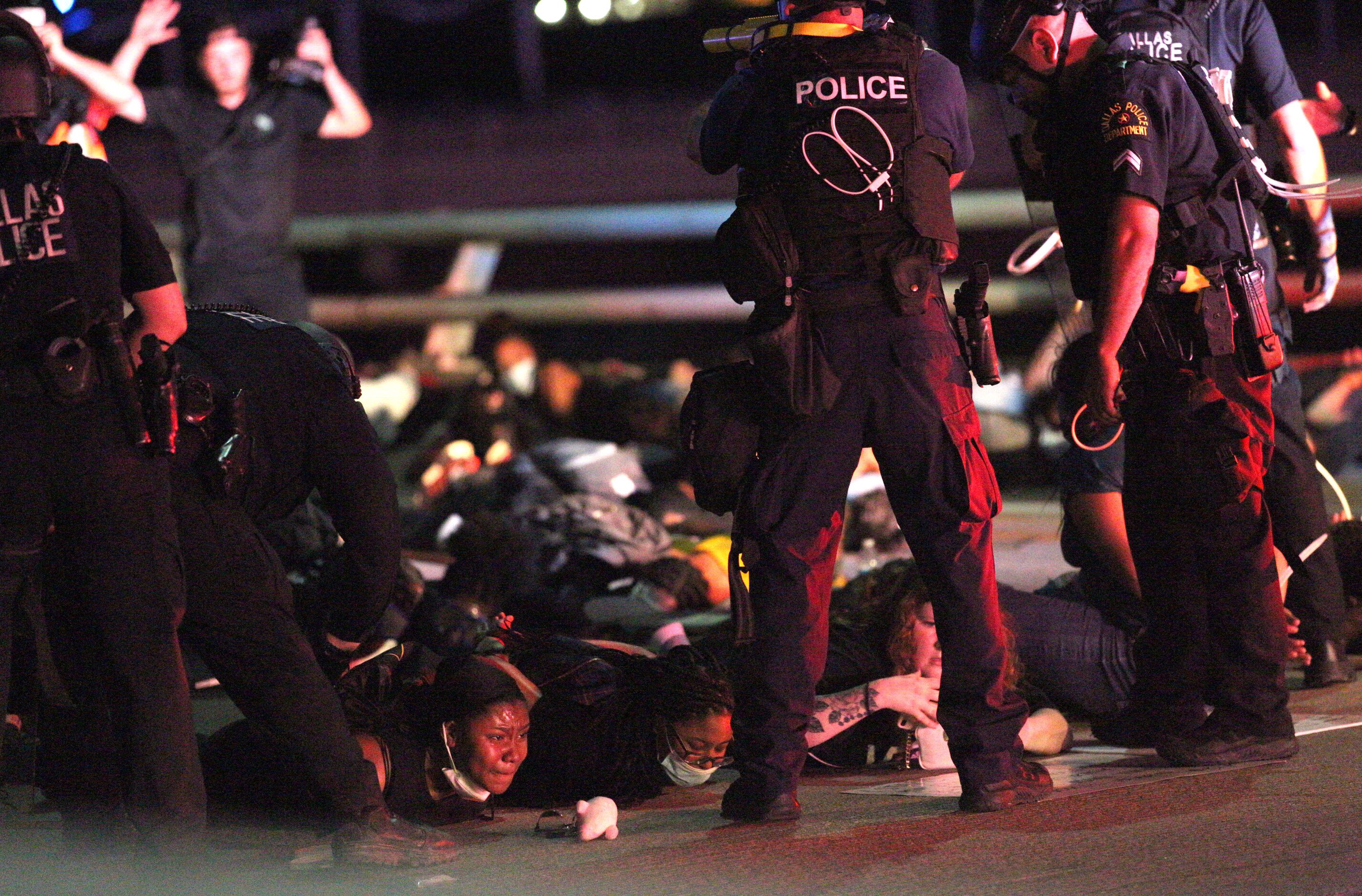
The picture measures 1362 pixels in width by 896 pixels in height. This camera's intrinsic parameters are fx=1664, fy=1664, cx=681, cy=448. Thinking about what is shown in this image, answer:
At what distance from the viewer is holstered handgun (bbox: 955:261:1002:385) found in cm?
317

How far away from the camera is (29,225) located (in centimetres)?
273

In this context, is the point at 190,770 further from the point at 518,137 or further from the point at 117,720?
the point at 518,137

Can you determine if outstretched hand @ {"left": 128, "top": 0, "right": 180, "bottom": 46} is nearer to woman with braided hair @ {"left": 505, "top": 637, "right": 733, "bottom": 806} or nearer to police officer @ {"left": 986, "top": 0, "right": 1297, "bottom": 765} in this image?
woman with braided hair @ {"left": 505, "top": 637, "right": 733, "bottom": 806}

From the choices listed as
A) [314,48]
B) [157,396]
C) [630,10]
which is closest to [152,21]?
[314,48]

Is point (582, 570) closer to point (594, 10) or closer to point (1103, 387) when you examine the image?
point (1103, 387)

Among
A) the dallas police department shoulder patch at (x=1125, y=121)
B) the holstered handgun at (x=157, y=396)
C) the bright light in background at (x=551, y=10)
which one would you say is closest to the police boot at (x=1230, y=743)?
the dallas police department shoulder patch at (x=1125, y=121)

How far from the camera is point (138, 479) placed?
275 centimetres

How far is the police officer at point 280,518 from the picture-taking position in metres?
2.84

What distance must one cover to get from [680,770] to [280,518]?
104 cm

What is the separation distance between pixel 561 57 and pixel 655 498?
7699 mm

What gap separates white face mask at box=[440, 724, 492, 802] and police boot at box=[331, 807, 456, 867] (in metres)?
0.44

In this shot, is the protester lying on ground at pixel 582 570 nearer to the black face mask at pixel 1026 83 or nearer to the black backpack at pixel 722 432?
the black backpack at pixel 722 432

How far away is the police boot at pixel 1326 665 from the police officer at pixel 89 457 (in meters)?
3.02

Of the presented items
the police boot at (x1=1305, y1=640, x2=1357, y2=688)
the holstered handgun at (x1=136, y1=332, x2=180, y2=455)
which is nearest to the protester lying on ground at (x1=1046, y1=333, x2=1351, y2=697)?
the police boot at (x1=1305, y1=640, x2=1357, y2=688)
